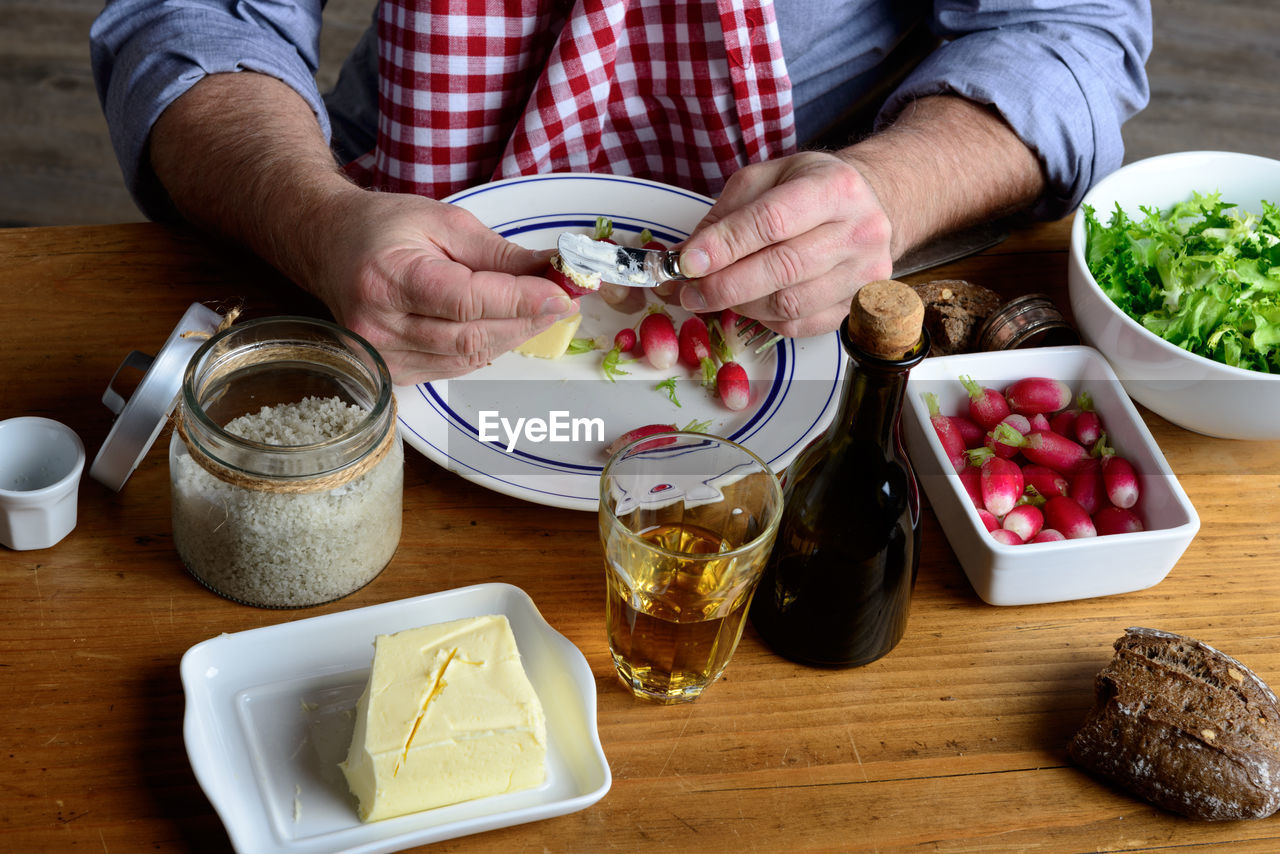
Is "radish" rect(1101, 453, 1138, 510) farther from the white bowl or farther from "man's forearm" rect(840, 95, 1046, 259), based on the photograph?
"man's forearm" rect(840, 95, 1046, 259)

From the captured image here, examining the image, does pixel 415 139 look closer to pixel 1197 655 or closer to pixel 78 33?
pixel 1197 655

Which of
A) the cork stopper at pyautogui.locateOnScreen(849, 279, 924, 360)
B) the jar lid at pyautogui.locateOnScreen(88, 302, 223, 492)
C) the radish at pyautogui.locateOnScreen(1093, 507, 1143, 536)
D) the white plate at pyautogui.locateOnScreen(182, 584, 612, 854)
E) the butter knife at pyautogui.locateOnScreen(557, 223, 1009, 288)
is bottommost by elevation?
the white plate at pyautogui.locateOnScreen(182, 584, 612, 854)

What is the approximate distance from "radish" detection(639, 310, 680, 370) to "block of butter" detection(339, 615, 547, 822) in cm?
46

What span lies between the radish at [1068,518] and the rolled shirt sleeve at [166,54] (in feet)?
3.44

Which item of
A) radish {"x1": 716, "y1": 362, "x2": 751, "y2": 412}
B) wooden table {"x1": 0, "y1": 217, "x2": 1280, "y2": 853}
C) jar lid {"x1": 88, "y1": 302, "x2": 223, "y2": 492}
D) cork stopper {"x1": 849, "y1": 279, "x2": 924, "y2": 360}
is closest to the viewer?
cork stopper {"x1": 849, "y1": 279, "x2": 924, "y2": 360}

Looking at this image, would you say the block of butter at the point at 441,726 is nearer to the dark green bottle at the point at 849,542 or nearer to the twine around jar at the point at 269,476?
the twine around jar at the point at 269,476

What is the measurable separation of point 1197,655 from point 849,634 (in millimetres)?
295

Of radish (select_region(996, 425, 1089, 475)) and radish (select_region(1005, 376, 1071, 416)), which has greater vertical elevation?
radish (select_region(1005, 376, 1071, 416))

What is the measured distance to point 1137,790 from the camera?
90 cm

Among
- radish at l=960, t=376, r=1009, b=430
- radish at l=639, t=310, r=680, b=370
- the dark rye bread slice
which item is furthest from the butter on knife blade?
the dark rye bread slice

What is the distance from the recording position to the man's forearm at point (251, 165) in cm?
122

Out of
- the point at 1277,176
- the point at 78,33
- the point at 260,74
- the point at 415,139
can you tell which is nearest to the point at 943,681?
the point at 1277,176

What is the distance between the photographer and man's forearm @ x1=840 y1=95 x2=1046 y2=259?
1.34m

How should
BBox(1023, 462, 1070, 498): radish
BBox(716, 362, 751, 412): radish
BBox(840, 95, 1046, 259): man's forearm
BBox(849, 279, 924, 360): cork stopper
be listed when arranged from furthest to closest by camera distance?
BBox(840, 95, 1046, 259): man's forearm
BBox(716, 362, 751, 412): radish
BBox(1023, 462, 1070, 498): radish
BBox(849, 279, 924, 360): cork stopper
